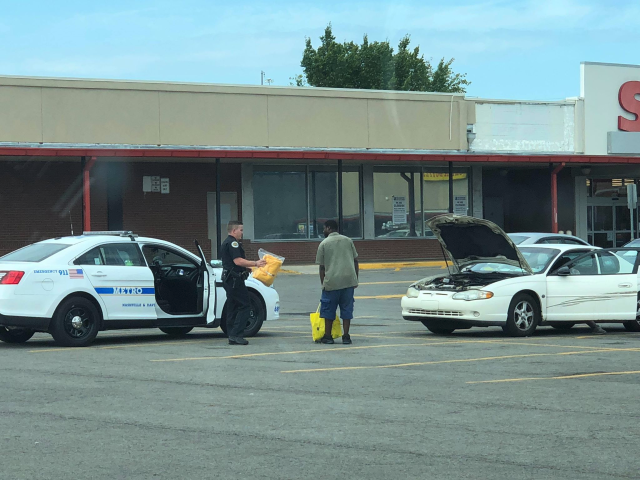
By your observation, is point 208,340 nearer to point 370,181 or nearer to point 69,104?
point 69,104

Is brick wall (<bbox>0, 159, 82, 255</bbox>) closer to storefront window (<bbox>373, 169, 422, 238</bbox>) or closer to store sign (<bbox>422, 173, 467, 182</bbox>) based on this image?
storefront window (<bbox>373, 169, 422, 238</bbox>)

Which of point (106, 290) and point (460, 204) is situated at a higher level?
point (460, 204)

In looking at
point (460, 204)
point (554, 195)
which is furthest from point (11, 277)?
point (460, 204)

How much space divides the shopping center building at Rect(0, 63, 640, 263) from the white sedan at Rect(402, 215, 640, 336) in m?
15.4

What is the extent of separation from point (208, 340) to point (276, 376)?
4.25 metres

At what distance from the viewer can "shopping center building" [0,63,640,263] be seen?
101 feet

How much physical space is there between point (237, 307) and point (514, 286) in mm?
4155

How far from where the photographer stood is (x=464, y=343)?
14.2 m

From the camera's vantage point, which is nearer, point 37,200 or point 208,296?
point 208,296

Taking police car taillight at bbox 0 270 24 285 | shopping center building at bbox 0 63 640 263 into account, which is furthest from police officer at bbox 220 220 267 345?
shopping center building at bbox 0 63 640 263

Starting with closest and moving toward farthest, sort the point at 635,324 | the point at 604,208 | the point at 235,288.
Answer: the point at 235,288 → the point at 635,324 → the point at 604,208

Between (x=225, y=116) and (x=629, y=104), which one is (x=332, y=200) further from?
(x=629, y=104)

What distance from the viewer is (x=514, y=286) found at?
14.8m

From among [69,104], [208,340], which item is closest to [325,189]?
[69,104]
